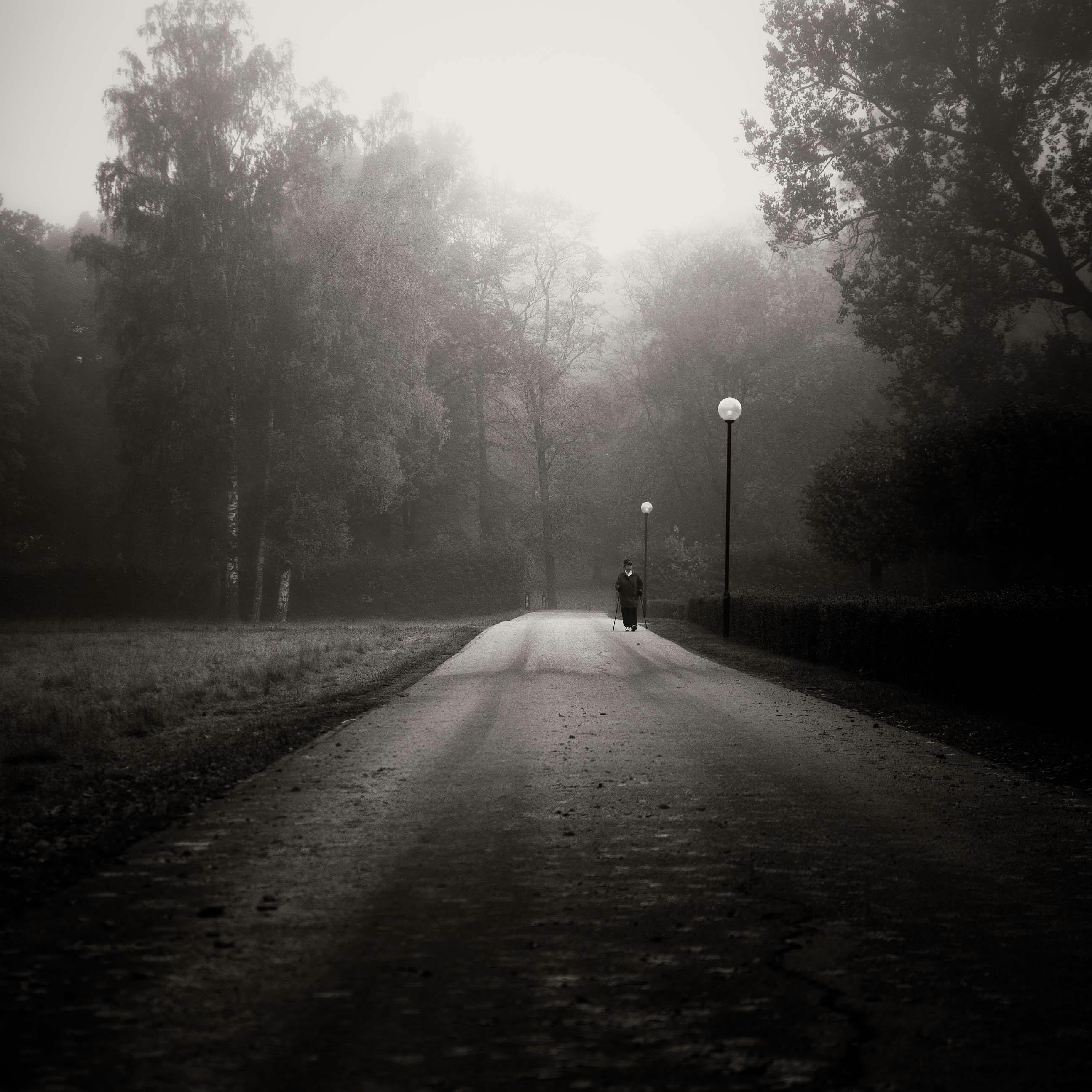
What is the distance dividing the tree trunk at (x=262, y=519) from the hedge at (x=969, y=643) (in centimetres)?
1964

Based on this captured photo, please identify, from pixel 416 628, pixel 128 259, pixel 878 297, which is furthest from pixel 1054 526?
pixel 128 259

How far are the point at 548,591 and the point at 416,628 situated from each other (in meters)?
23.0

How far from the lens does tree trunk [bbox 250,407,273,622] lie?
98.8 feet

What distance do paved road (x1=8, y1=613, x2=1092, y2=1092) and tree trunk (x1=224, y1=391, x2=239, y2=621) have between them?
2487 cm

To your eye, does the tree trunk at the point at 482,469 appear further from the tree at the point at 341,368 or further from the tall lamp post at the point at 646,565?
the tree at the point at 341,368

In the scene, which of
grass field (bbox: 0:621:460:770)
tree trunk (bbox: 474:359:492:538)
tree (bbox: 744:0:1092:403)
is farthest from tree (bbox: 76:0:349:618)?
tree trunk (bbox: 474:359:492:538)

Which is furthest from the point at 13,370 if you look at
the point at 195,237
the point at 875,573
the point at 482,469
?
the point at 875,573

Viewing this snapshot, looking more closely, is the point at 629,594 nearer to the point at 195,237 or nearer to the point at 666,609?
the point at 666,609

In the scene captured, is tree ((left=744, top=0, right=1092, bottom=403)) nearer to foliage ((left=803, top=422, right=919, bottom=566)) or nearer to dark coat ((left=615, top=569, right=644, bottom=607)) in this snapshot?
foliage ((left=803, top=422, right=919, bottom=566))

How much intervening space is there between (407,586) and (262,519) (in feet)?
32.5

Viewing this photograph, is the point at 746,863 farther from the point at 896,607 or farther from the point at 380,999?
the point at 896,607

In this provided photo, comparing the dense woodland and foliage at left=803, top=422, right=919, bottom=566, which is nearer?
the dense woodland

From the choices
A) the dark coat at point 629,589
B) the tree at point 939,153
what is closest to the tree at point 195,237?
the dark coat at point 629,589

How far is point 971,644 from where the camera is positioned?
33.7ft
